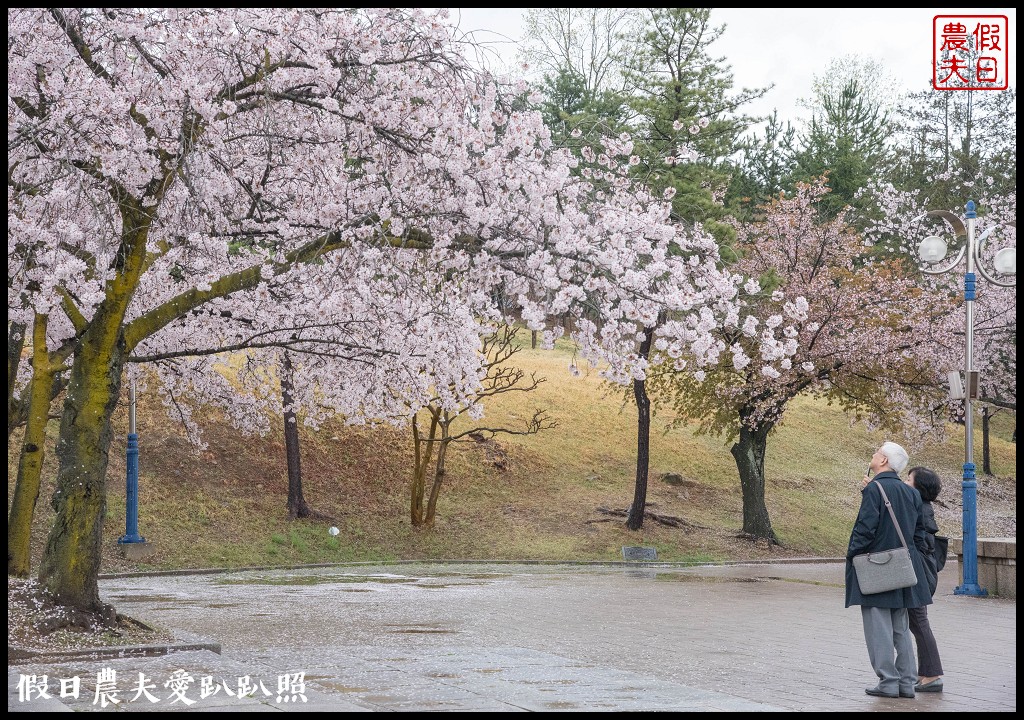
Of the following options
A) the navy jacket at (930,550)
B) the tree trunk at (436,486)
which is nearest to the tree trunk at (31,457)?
the tree trunk at (436,486)

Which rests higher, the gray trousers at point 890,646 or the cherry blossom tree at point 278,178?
the cherry blossom tree at point 278,178

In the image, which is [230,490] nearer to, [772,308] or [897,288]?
[772,308]

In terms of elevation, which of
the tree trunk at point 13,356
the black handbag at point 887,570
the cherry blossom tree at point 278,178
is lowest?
the black handbag at point 887,570

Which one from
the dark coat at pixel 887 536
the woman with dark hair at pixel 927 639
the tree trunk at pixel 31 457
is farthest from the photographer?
the tree trunk at pixel 31 457

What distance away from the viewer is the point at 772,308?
1188 inches

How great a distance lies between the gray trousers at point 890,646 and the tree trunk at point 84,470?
695cm

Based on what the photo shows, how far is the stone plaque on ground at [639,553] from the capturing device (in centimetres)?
2742

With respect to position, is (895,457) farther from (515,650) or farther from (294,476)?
(294,476)

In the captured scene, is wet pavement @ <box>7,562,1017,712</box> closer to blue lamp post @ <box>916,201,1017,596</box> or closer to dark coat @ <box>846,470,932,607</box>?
blue lamp post @ <box>916,201,1017,596</box>

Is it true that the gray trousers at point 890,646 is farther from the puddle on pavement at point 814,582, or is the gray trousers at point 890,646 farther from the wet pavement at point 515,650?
the puddle on pavement at point 814,582

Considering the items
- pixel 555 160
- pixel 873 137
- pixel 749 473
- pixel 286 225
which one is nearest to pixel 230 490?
pixel 749 473

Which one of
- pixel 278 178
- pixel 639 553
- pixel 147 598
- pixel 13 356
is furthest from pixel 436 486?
pixel 278 178

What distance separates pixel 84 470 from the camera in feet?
35.9

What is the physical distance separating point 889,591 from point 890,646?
0.40m
